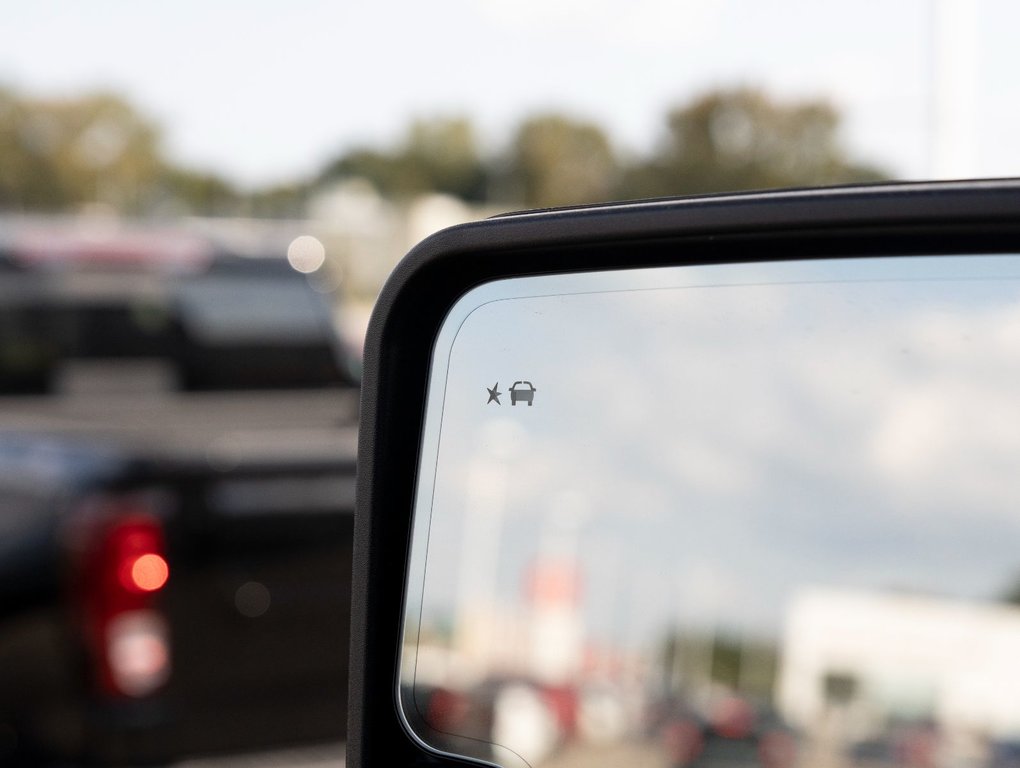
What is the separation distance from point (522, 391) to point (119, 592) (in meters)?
3.02

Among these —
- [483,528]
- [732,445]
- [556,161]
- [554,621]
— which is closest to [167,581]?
[554,621]

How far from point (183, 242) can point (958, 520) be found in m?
5.30

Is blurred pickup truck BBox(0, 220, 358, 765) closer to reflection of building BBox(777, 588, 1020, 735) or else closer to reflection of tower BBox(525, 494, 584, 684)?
reflection of tower BBox(525, 494, 584, 684)

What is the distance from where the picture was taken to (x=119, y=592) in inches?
165

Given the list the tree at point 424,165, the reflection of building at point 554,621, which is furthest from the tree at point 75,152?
the reflection of building at point 554,621

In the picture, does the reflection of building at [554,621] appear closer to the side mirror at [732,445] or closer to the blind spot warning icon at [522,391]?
the side mirror at [732,445]

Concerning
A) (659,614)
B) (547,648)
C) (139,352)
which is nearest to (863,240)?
(659,614)

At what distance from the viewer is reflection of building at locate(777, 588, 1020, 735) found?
1748mm

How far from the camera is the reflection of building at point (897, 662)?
1748 mm

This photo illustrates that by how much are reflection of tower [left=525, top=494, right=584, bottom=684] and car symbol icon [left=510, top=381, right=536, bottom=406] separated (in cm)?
35

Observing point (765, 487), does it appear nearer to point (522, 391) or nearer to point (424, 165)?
point (522, 391)

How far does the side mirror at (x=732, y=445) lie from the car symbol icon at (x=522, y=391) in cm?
1

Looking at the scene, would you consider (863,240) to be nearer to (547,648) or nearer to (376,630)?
(376,630)

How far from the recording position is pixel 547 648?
274cm
